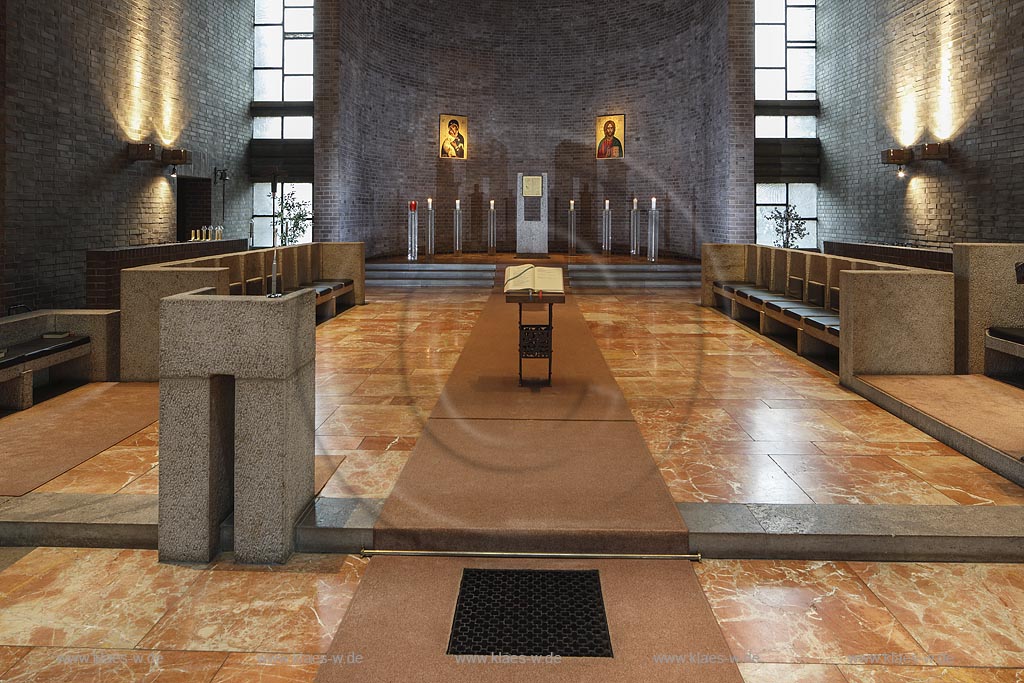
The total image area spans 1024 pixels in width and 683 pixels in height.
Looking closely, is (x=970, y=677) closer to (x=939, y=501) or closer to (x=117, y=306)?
(x=939, y=501)

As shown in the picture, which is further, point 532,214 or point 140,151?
point 532,214

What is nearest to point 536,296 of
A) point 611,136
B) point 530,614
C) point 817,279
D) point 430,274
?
point 530,614

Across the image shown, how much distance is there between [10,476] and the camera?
3889 mm

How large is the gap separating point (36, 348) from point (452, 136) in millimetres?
13315

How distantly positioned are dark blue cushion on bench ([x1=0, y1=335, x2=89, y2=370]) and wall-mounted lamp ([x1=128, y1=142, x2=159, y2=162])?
603 cm

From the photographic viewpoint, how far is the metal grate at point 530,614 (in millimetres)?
2473

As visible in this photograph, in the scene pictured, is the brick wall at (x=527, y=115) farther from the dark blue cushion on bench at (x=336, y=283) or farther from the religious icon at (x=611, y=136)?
the dark blue cushion on bench at (x=336, y=283)

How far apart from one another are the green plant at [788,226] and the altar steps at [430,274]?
6241 mm

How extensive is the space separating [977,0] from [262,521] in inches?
474

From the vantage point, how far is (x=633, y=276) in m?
14.1

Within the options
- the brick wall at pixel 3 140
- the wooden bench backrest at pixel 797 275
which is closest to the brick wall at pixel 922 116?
the wooden bench backrest at pixel 797 275

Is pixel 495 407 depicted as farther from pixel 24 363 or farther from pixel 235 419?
pixel 24 363

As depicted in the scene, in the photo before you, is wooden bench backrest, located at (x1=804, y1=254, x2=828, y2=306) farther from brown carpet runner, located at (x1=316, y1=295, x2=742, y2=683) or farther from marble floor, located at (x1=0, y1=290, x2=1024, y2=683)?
brown carpet runner, located at (x1=316, y1=295, x2=742, y2=683)

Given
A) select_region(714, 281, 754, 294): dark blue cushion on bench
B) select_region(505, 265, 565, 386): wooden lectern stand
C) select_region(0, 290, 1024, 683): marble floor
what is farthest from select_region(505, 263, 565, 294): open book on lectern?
select_region(714, 281, 754, 294): dark blue cushion on bench
